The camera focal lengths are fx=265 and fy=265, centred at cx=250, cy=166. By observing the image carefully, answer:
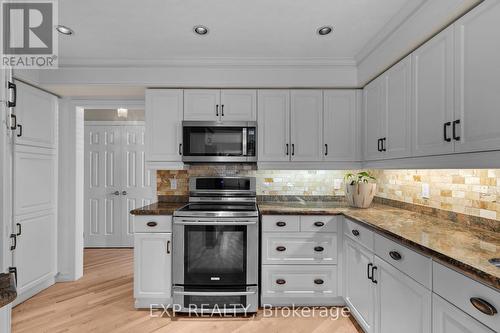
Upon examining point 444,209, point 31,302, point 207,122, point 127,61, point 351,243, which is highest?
point 127,61

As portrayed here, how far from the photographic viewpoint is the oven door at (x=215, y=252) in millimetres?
2416

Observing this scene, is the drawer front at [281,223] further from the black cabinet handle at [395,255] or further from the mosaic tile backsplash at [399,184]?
the black cabinet handle at [395,255]

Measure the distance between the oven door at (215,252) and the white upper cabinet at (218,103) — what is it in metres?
1.09

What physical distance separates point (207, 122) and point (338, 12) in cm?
151

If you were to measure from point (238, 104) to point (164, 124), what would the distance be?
0.81 metres

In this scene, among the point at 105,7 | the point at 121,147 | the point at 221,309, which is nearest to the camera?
the point at 105,7

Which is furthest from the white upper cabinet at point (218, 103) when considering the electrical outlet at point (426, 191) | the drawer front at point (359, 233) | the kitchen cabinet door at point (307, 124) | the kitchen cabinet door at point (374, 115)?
the electrical outlet at point (426, 191)

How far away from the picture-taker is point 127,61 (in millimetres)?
2670

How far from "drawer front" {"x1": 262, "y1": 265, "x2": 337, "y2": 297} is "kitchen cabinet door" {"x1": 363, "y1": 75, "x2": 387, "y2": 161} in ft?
3.85

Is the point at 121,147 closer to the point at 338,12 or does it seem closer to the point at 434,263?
the point at 338,12

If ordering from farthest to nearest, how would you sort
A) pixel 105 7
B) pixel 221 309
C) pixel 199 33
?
pixel 221 309, pixel 199 33, pixel 105 7

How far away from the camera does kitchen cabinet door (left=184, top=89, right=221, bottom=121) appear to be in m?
2.80

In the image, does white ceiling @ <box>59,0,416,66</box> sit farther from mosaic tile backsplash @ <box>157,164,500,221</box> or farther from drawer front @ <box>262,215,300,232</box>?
drawer front @ <box>262,215,300,232</box>

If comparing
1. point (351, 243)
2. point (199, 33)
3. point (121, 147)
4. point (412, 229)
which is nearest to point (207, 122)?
point (199, 33)
